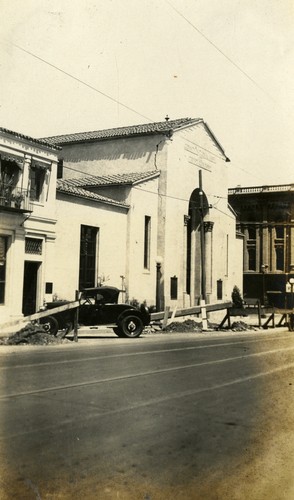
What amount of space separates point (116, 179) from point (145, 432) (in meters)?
27.3

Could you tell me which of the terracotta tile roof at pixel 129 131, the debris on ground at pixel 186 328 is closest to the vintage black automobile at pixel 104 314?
the debris on ground at pixel 186 328

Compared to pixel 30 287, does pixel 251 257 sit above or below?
above

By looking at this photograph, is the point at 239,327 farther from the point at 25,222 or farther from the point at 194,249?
the point at 194,249

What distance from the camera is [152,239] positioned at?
3312 cm

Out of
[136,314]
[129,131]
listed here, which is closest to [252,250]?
[129,131]

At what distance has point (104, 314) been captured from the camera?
19234mm

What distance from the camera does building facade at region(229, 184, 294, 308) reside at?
57.2 metres

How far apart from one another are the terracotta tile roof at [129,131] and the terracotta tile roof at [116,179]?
8.98 feet

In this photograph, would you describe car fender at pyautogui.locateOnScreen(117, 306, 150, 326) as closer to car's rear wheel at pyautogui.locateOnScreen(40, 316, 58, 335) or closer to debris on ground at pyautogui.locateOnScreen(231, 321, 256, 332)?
car's rear wheel at pyautogui.locateOnScreen(40, 316, 58, 335)

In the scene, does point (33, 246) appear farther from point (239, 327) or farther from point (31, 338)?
point (239, 327)

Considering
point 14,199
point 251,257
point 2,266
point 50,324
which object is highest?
point 251,257

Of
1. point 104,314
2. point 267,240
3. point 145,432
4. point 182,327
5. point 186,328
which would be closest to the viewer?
point 145,432

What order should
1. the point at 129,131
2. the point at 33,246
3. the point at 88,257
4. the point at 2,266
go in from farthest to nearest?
the point at 129,131
the point at 88,257
the point at 33,246
the point at 2,266

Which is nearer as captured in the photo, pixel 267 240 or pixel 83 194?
pixel 83 194
